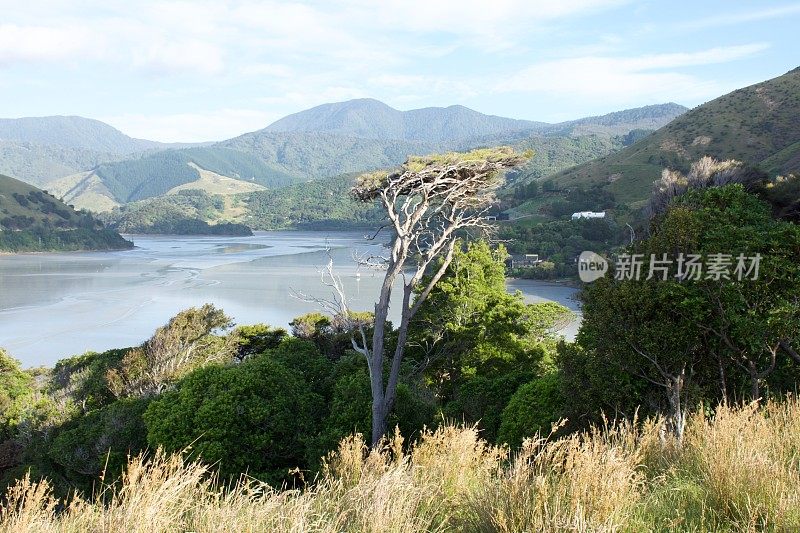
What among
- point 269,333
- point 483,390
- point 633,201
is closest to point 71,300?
point 269,333

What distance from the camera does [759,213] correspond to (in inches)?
371

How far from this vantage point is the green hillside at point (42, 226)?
343ft

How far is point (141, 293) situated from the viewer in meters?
50.4

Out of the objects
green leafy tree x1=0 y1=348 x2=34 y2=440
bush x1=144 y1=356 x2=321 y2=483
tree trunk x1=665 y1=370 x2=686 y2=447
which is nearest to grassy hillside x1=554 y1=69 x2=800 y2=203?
bush x1=144 y1=356 x2=321 y2=483

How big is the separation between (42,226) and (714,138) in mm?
110423

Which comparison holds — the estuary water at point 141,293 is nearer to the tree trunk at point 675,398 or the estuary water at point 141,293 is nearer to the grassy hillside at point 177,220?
the tree trunk at point 675,398

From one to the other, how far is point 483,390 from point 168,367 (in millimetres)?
9630

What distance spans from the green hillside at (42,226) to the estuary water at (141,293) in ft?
63.1

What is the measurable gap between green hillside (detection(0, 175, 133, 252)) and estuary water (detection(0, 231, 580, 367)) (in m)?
19.2

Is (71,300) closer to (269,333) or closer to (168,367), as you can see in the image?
(269,333)

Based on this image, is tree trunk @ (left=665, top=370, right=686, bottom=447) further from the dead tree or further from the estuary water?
the estuary water

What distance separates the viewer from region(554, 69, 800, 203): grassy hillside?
292 ft

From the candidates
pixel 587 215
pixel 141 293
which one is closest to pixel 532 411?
pixel 141 293

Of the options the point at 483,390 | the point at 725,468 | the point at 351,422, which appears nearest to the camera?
the point at 725,468
